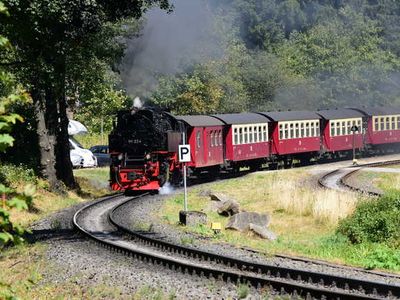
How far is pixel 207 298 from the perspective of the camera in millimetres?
10016

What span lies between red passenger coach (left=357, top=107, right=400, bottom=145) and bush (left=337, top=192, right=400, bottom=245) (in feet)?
98.2

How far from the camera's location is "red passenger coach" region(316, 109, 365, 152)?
4225cm

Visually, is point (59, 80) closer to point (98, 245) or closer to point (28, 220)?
point (28, 220)

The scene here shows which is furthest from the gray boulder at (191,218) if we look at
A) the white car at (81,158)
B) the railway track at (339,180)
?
the white car at (81,158)

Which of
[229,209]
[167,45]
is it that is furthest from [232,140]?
[167,45]

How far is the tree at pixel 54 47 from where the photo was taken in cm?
2041

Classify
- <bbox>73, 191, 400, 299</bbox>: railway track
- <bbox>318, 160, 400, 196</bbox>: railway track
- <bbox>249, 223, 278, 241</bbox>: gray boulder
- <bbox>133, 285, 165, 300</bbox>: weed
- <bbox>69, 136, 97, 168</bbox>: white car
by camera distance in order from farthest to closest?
<bbox>69, 136, 97, 168</bbox>: white car < <bbox>318, 160, 400, 196</bbox>: railway track < <bbox>249, 223, 278, 241</bbox>: gray boulder < <bbox>133, 285, 165, 300</bbox>: weed < <bbox>73, 191, 400, 299</bbox>: railway track

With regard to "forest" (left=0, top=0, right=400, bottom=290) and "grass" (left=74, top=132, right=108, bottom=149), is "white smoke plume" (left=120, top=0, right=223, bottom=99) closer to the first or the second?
"forest" (left=0, top=0, right=400, bottom=290)

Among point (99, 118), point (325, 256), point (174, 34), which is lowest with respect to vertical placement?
point (325, 256)

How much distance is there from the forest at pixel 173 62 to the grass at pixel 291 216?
233 inches

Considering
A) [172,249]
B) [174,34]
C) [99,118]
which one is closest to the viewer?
[172,249]

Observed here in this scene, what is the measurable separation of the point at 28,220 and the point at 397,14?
103m

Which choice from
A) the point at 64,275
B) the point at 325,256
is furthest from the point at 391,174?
the point at 64,275

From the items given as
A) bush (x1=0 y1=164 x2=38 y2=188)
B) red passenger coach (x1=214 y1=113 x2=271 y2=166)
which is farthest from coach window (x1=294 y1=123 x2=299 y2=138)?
bush (x1=0 y1=164 x2=38 y2=188)
